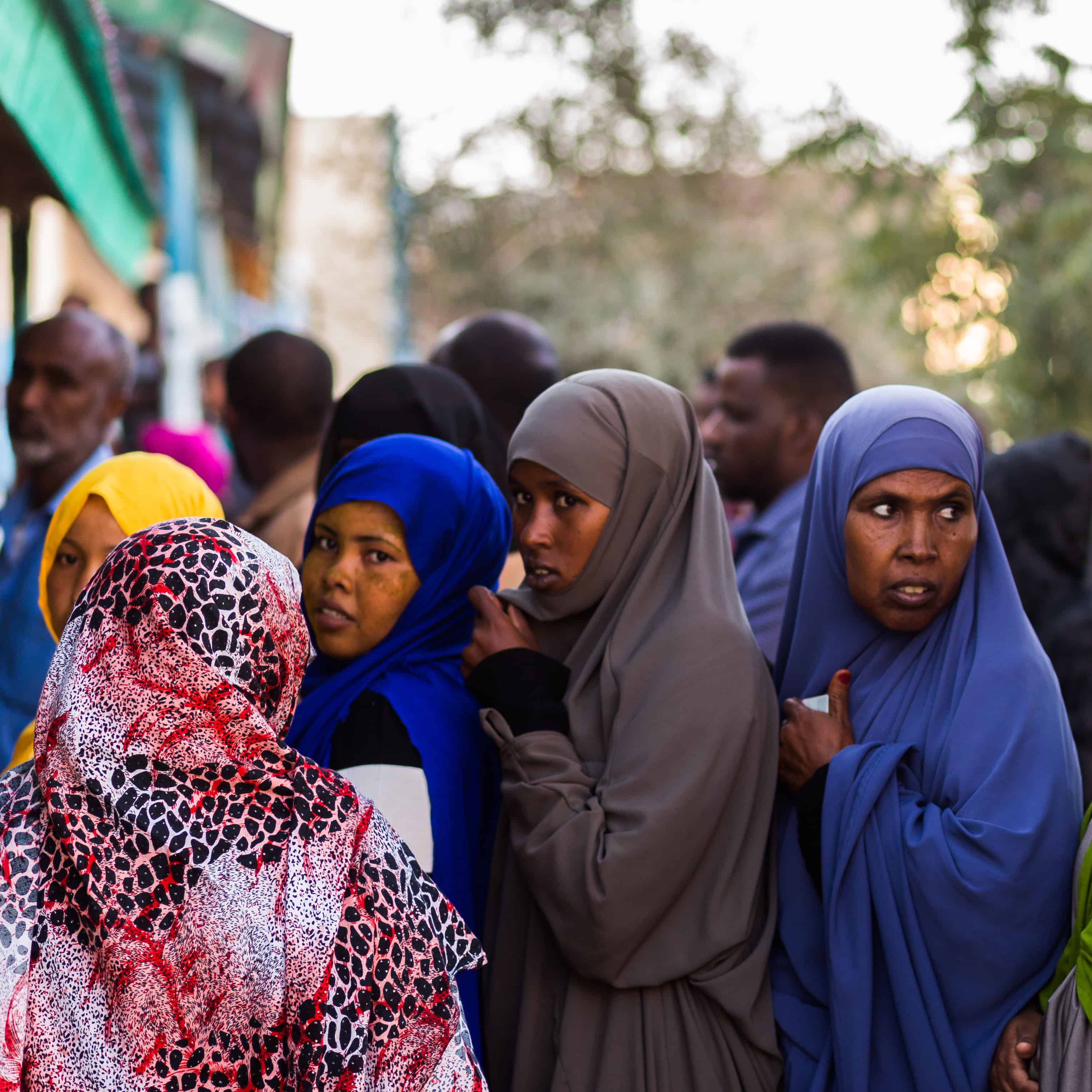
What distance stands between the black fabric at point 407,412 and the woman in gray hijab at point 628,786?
35.0 inches

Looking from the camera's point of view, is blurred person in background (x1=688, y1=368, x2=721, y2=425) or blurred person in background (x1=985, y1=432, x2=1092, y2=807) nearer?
blurred person in background (x1=985, y1=432, x2=1092, y2=807)

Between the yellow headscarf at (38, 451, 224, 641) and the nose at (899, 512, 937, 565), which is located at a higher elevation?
the nose at (899, 512, 937, 565)

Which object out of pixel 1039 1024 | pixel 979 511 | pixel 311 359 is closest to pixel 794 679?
pixel 979 511

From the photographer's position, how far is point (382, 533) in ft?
8.37

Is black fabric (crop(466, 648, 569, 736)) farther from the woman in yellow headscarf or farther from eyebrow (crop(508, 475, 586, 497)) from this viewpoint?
the woman in yellow headscarf

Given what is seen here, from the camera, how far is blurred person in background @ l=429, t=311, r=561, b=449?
185 inches

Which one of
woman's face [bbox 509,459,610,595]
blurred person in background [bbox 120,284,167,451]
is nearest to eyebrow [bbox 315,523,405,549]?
woman's face [bbox 509,459,610,595]

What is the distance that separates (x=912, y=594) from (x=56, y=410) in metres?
3.05

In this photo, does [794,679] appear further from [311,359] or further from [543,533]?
[311,359]

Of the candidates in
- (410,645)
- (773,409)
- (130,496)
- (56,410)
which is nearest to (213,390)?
(56,410)

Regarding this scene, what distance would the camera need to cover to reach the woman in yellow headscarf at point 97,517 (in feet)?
9.59

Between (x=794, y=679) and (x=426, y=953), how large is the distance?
1.00 m

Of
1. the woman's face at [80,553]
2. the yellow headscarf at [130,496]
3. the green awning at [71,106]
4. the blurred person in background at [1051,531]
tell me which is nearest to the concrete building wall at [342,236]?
the green awning at [71,106]

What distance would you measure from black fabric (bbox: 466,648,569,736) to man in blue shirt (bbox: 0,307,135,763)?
1965 mm
